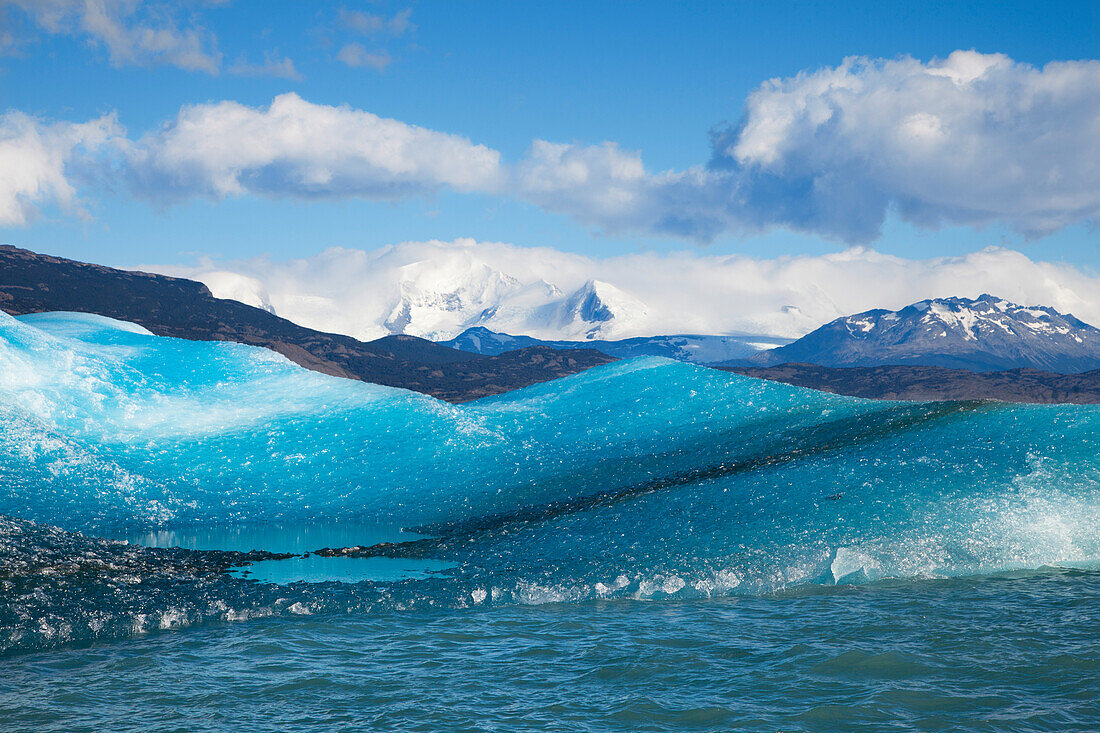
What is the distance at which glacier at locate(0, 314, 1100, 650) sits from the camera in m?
20.4

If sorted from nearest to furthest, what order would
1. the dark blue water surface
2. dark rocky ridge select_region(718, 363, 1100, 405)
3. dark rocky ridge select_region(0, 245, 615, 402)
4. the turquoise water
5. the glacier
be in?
the dark blue water surface → the turquoise water → the glacier → dark rocky ridge select_region(718, 363, 1100, 405) → dark rocky ridge select_region(0, 245, 615, 402)

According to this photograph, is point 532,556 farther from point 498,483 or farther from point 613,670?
point 498,483

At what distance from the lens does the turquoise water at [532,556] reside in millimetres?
13617

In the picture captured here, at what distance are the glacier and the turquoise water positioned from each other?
13 cm

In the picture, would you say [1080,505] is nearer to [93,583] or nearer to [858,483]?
[858,483]

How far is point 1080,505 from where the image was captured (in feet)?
74.6

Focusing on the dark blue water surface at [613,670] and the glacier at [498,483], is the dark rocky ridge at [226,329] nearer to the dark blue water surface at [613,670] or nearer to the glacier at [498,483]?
the glacier at [498,483]

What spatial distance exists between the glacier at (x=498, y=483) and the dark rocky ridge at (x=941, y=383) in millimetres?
115296

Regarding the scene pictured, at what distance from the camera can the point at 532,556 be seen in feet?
74.8

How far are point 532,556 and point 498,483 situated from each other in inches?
378

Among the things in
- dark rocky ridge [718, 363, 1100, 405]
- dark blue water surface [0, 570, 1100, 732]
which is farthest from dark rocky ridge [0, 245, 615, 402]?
dark blue water surface [0, 570, 1100, 732]

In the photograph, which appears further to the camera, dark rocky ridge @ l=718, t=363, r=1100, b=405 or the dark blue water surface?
dark rocky ridge @ l=718, t=363, r=1100, b=405

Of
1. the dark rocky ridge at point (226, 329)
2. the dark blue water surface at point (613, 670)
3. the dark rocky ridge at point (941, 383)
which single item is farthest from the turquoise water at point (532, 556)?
the dark rocky ridge at point (226, 329)

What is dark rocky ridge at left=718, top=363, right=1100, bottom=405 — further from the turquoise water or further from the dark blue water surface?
the dark blue water surface
